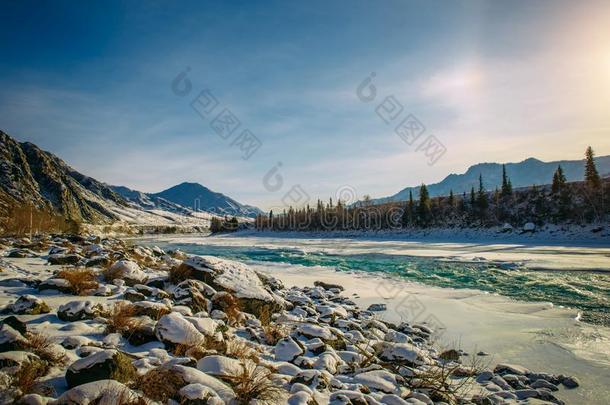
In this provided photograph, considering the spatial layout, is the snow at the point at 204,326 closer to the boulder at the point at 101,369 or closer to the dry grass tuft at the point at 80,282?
the boulder at the point at 101,369

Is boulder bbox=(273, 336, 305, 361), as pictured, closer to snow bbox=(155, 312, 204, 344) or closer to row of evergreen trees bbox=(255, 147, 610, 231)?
snow bbox=(155, 312, 204, 344)

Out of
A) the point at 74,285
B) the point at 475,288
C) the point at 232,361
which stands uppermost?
the point at 74,285

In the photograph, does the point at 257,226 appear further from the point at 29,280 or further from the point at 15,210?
the point at 29,280

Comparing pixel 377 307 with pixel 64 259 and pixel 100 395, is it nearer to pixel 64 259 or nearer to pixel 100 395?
pixel 100 395

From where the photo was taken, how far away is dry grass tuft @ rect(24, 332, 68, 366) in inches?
161

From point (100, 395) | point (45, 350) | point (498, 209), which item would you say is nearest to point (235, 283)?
point (45, 350)

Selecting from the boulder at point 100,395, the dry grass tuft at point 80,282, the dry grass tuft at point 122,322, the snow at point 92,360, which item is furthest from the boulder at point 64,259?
the boulder at point 100,395

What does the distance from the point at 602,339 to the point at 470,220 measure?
7892 centimetres

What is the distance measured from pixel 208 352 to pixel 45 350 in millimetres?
2103

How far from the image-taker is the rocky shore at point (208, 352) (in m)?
3.76

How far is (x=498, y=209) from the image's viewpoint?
264ft

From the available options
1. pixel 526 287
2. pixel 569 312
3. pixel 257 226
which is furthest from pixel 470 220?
pixel 257 226

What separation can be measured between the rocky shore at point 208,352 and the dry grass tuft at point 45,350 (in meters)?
0.01

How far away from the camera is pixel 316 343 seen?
6648 millimetres
